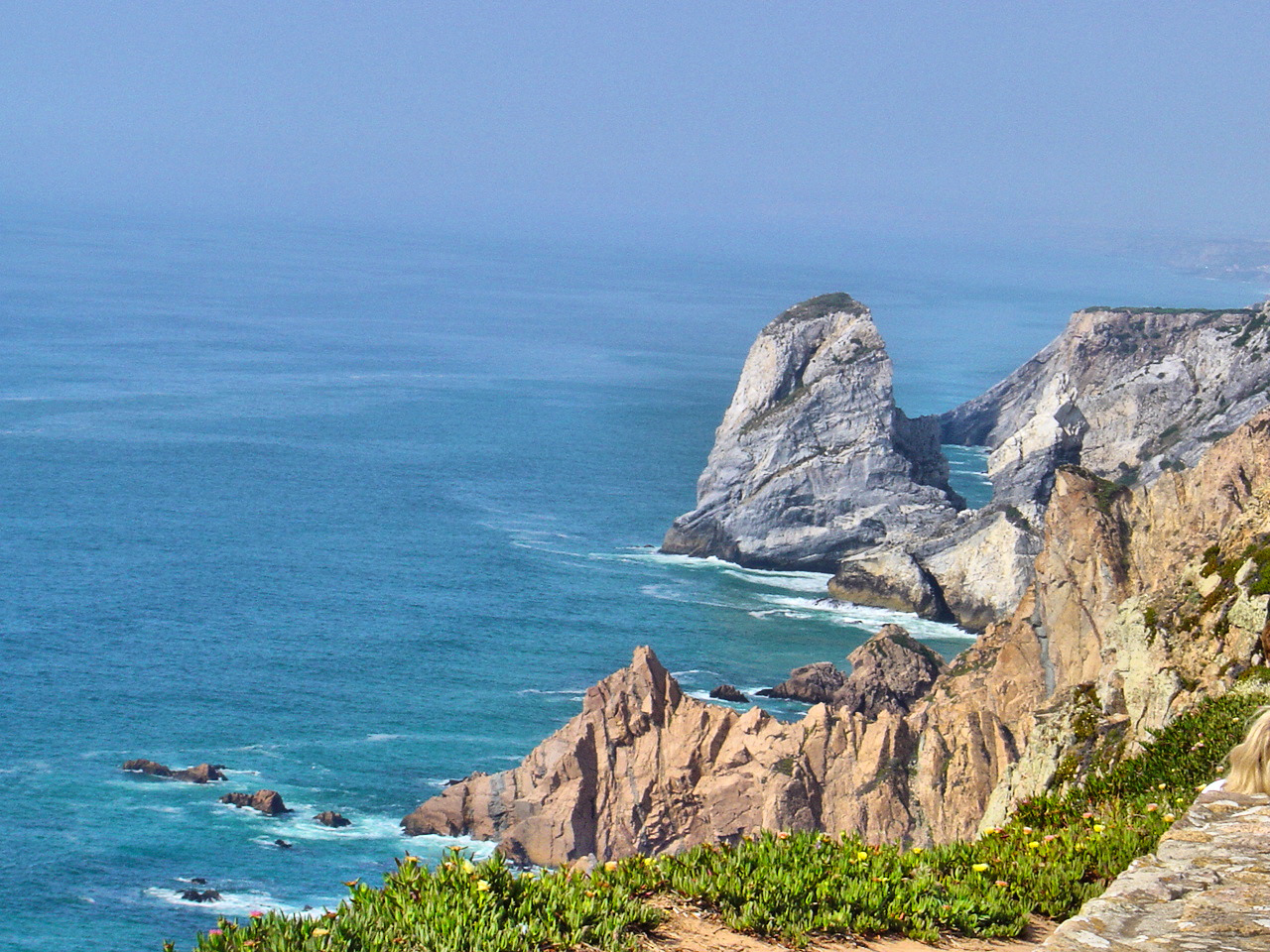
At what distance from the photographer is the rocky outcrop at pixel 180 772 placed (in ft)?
199

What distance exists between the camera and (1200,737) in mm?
16328

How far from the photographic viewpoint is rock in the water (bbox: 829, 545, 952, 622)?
3738 inches

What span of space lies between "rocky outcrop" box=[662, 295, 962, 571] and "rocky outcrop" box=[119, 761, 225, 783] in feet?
163

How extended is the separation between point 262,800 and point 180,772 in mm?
5432

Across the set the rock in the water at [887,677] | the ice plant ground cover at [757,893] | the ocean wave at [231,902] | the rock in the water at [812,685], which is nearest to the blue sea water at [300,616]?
the ocean wave at [231,902]

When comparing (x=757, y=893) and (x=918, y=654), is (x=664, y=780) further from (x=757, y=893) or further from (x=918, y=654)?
(x=757, y=893)

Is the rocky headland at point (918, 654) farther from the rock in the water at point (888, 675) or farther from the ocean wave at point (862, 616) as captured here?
the ocean wave at point (862, 616)

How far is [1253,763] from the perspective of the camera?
37.0 ft

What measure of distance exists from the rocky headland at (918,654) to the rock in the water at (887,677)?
11 cm

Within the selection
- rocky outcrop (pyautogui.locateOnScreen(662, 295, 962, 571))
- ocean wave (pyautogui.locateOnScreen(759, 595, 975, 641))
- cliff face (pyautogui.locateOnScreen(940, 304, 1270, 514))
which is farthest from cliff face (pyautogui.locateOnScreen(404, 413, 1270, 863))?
rocky outcrop (pyautogui.locateOnScreen(662, 295, 962, 571))

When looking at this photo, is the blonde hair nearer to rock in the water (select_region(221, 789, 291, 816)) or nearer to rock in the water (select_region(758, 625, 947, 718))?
rock in the water (select_region(221, 789, 291, 816))

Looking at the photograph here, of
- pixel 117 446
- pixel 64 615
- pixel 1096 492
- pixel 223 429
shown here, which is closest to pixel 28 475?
pixel 117 446

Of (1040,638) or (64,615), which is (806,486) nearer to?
(64,615)


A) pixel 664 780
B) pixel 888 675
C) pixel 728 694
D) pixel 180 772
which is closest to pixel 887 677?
pixel 888 675
